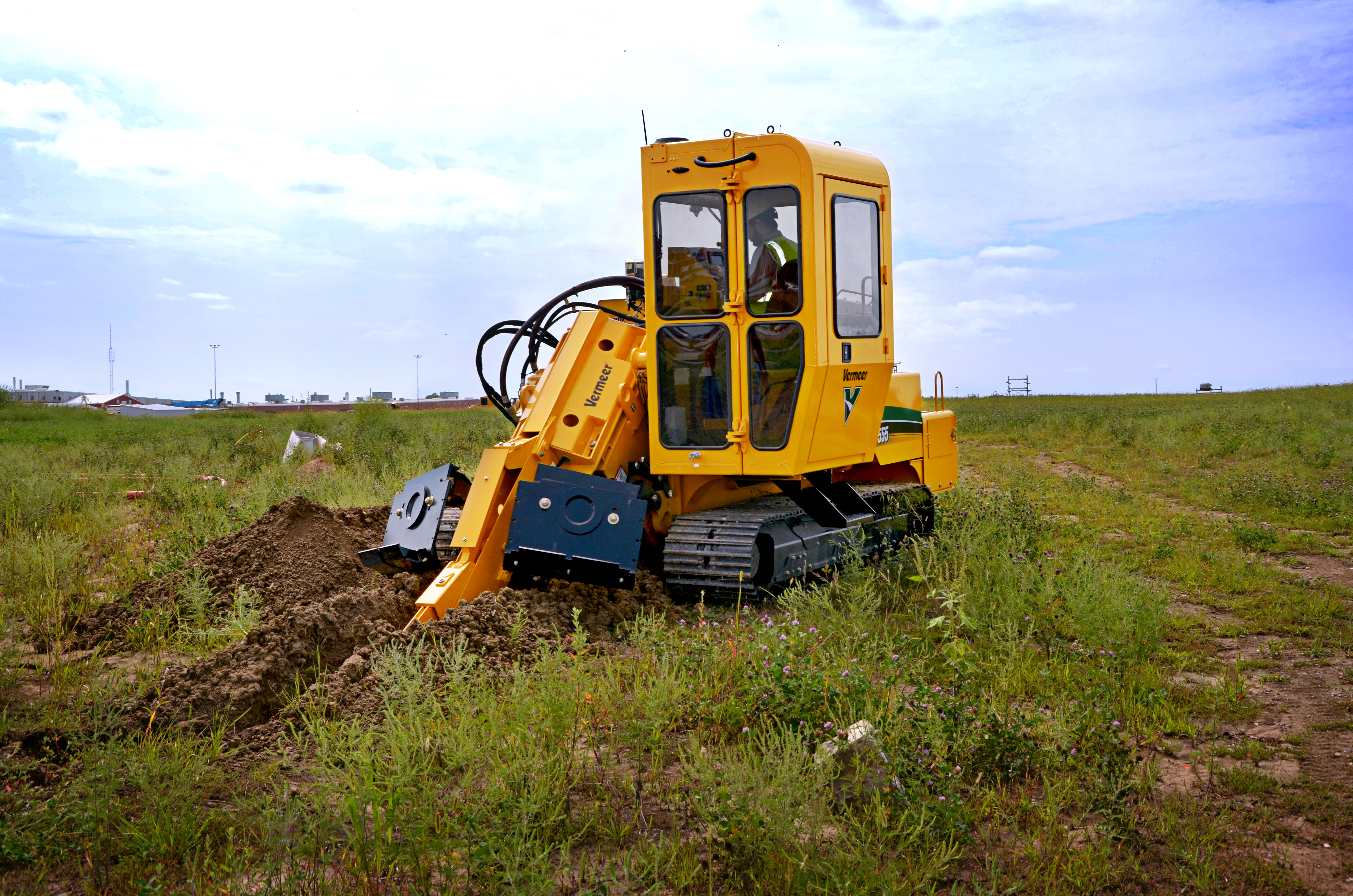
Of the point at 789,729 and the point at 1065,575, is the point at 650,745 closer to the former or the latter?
the point at 789,729

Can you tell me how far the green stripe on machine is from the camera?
894 cm

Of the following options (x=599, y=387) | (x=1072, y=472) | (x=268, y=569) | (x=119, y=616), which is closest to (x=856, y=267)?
(x=599, y=387)

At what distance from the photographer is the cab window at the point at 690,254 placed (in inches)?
272

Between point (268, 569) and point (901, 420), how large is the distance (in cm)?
579

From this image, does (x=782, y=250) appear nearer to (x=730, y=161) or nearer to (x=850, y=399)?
(x=730, y=161)

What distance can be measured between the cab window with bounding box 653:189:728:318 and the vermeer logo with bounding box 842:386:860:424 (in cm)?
132

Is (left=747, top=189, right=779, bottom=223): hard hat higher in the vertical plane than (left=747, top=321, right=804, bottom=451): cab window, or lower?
higher

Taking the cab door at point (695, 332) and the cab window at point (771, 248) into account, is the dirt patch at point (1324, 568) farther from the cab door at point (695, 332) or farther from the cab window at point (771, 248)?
the cab door at point (695, 332)

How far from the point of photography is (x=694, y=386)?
6.98 m

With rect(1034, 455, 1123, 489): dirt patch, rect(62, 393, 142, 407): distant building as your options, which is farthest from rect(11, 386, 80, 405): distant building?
→ rect(1034, 455, 1123, 489): dirt patch

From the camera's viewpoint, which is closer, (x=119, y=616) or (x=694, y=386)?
(x=119, y=616)

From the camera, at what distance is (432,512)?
665 centimetres

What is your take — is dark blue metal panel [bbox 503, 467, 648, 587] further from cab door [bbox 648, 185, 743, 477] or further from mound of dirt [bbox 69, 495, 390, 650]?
mound of dirt [bbox 69, 495, 390, 650]

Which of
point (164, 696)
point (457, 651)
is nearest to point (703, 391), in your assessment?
point (457, 651)
